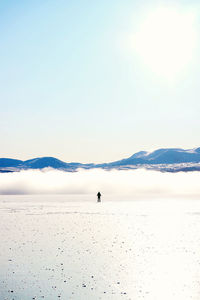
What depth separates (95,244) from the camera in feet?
73.7

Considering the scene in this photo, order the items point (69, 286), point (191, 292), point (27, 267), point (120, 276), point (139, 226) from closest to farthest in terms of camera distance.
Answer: point (191, 292) → point (69, 286) → point (120, 276) → point (27, 267) → point (139, 226)

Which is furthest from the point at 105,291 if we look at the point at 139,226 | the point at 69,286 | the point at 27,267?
the point at 139,226

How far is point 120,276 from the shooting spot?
48.5ft

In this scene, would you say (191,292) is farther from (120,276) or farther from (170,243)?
(170,243)

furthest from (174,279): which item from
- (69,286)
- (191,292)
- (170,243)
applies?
(170,243)

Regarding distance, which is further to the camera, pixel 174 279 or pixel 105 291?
pixel 174 279

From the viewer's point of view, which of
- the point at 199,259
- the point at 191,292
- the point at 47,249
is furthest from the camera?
the point at 47,249

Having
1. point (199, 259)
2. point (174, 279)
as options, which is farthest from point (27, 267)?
point (199, 259)

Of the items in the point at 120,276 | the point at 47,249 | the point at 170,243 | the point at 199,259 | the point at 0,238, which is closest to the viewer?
the point at 120,276

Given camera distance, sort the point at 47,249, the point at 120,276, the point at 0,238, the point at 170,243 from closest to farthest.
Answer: the point at 120,276 → the point at 47,249 → the point at 170,243 → the point at 0,238

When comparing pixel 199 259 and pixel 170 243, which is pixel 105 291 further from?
pixel 170 243

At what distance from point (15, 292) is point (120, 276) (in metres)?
4.55

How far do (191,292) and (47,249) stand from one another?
10302mm

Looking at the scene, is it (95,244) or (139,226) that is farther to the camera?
(139,226)
